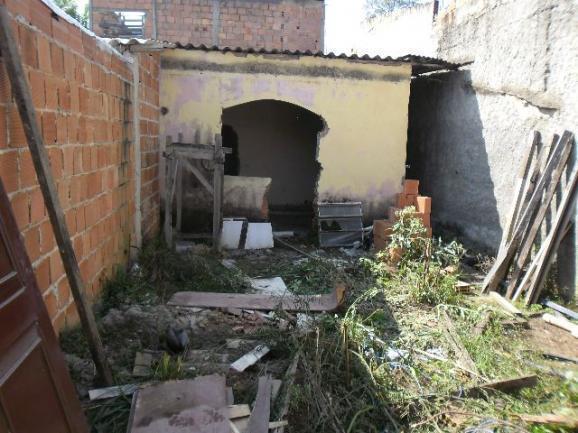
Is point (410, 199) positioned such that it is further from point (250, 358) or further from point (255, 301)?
point (250, 358)

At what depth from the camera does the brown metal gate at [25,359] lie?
5.98 feet

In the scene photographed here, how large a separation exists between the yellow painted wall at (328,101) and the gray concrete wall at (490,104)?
0.95 metres

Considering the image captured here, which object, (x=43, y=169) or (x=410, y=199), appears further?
(x=410, y=199)

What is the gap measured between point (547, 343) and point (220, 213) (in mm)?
4305

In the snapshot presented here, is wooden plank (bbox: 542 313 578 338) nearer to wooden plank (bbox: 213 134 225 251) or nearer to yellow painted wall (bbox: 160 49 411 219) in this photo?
yellow painted wall (bbox: 160 49 411 219)

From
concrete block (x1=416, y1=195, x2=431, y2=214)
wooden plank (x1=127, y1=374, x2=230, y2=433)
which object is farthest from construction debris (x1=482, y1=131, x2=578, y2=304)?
wooden plank (x1=127, y1=374, x2=230, y2=433)

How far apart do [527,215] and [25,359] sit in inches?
221

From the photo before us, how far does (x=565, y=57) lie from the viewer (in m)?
5.70

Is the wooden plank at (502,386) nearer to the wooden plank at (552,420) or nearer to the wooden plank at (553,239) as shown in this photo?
the wooden plank at (552,420)

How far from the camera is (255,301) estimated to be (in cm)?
513

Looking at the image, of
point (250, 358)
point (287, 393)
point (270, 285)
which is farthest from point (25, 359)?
point (270, 285)

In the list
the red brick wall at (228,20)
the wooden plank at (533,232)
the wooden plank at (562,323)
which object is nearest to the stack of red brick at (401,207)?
the wooden plank at (533,232)

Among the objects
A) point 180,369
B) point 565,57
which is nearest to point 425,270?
point 565,57

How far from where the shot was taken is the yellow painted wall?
787 centimetres
